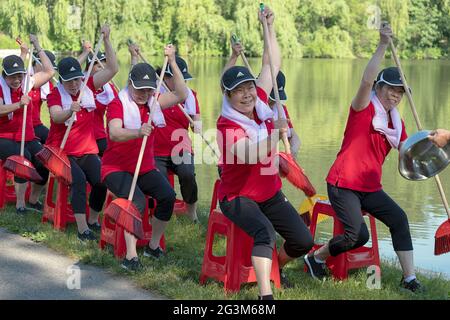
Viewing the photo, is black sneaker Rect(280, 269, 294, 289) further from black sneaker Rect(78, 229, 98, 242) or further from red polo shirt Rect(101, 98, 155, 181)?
black sneaker Rect(78, 229, 98, 242)

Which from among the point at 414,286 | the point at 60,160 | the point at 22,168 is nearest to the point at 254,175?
the point at 414,286

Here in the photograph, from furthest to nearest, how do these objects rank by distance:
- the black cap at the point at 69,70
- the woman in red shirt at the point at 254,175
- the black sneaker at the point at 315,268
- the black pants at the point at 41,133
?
the black pants at the point at 41,133 → the black cap at the point at 69,70 → the black sneaker at the point at 315,268 → the woman in red shirt at the point at 254,175

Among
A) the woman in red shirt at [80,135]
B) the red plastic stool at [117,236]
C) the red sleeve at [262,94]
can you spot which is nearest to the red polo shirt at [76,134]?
the woman in red shirt at [80,135]

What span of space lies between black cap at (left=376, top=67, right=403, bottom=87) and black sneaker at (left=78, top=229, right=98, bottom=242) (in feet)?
10.7

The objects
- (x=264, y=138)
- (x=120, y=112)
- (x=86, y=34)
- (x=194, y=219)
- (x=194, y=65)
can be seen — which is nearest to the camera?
(x=264, y=138)

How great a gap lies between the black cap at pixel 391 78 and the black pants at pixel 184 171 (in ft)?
9.09

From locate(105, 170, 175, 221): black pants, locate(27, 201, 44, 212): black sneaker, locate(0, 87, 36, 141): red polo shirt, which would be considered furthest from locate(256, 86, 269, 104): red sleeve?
locate(27, 201, 44, 212): black sneaker

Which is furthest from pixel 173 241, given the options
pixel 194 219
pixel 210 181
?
pixel 210 181

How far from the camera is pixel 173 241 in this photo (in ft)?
25.7

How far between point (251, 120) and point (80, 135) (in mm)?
2848

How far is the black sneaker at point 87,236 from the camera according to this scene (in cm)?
751

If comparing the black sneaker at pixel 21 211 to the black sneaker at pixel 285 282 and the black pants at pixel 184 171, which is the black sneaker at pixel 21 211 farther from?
the black sneaker at pixel 285 282
